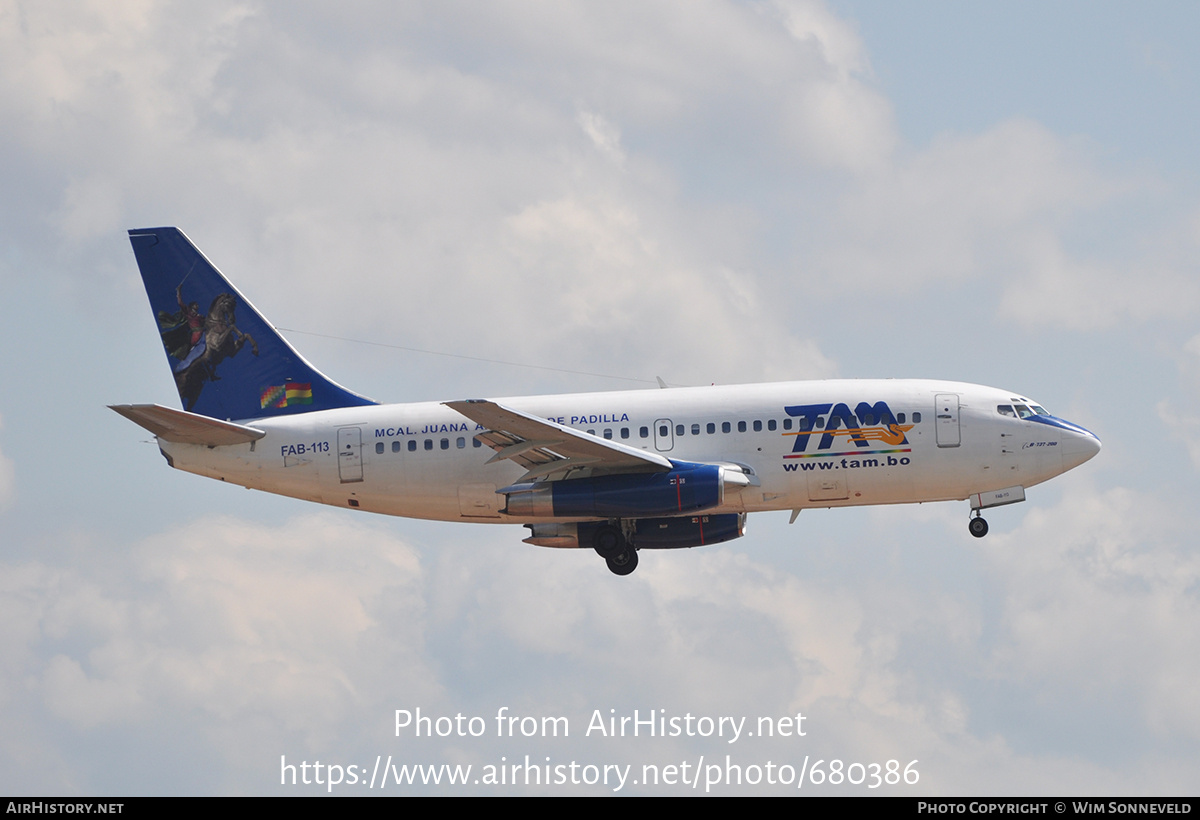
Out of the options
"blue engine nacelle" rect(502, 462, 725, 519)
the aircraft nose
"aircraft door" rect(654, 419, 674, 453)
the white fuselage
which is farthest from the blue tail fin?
the aircraft nose

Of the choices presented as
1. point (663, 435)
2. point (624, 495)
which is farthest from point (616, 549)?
point (663, 435)

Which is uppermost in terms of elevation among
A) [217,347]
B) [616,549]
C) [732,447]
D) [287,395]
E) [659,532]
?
[217,347]

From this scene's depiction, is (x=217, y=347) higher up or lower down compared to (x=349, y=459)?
higher up

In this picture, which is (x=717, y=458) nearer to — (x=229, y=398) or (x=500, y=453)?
(x=500, y=453)

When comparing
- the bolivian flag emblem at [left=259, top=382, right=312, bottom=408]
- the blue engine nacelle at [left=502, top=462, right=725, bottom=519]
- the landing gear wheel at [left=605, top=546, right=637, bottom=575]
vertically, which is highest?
the bolivian flag emblem at [left=259, top=382, right=312, bottom=408]

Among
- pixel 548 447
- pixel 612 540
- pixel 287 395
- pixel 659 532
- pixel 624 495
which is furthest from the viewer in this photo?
pixel 287 395

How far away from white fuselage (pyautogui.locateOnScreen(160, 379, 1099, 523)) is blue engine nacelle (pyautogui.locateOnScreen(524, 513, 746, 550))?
75.7 inches

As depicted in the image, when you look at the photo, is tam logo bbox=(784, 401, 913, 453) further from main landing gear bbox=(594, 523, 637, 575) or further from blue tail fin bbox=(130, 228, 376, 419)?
blue tail fin bbox=(130, 228, 376, 419)

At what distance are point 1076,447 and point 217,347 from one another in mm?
27429

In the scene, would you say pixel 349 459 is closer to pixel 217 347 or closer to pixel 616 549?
pixel 217 347

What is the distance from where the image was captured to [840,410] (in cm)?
4297

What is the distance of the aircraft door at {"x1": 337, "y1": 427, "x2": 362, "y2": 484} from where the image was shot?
149ft

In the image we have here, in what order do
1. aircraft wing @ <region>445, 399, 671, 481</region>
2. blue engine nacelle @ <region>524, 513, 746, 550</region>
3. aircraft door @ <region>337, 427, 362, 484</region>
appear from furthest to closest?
blue engine nacelle @ <region>524, 513, 746, 550</region> → aircraft door @ <region>337, 427, 362, 484</region> → aircraft wing @ <region>445, 399, 671, 481</region>

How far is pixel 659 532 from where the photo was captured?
4678 cm
